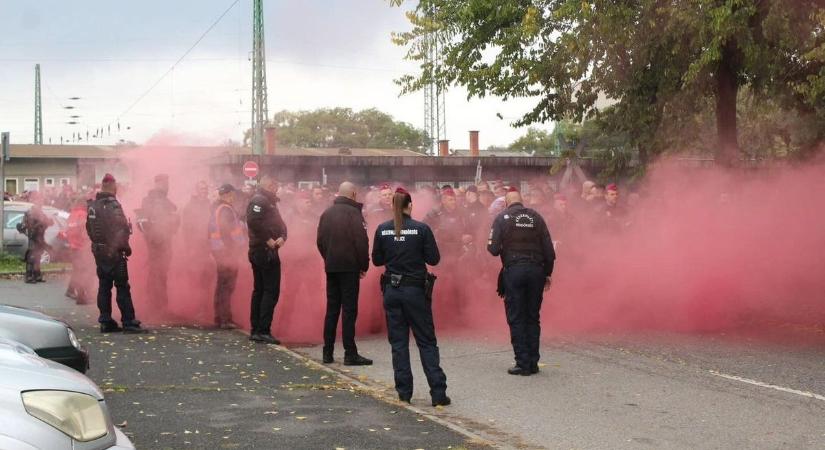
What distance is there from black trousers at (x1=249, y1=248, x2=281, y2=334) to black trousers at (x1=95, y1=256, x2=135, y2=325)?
5.47 feet

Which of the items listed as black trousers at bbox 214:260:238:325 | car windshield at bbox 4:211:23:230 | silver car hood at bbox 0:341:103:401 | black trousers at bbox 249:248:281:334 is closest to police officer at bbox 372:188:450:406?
black trousers at bbox 249:248:281:334

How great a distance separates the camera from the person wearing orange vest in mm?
13672

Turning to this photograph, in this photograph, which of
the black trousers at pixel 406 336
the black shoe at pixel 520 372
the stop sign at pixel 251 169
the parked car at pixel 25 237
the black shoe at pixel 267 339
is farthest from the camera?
the stop sign at pixel 251 169

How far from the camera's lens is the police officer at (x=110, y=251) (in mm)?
13195

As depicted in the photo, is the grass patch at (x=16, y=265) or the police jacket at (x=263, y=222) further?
the grass patch at (x=16, y=265)

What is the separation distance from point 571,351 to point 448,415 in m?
3.68

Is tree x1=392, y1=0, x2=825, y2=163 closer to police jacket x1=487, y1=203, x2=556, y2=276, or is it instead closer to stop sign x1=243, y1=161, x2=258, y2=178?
police jacket x1=487, y1=203, x2=556, y2=276

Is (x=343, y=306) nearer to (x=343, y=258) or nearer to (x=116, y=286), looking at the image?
(x=343, y=258)

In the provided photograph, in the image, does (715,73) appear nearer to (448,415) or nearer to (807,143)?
(807,143)

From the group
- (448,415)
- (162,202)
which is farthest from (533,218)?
(162,202)

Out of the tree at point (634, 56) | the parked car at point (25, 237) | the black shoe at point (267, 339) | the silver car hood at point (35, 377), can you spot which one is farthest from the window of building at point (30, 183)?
the silver car hood at point (35, 377)

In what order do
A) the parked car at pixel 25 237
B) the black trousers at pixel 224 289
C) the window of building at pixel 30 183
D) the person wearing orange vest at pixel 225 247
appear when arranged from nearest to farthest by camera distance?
the person wearing orange vest at pixel 225 247
the black trousers at pixel 224 289
the parked car at pixel 25 237
the window of building at pixel 30 183

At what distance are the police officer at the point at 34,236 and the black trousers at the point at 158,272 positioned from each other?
7.11 m

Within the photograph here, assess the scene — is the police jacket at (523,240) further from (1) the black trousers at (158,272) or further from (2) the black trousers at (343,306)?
(1) the black trousers at (158,272)
